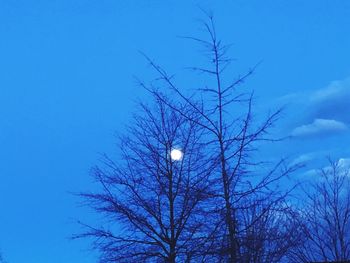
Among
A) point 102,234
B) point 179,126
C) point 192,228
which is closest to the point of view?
point 192,228

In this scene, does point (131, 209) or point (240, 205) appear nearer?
point (240, 205)

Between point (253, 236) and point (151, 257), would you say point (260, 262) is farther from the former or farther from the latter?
point (151, 257)

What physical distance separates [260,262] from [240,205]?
3.14ft

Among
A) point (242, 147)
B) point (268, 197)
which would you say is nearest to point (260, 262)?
point (268, 197)

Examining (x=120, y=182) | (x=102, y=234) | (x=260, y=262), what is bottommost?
(x=260, y=262)

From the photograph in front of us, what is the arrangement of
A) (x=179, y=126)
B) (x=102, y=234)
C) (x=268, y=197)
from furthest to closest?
(x=179, y=126)
(x=102, y=234)
(x=268, y=197)

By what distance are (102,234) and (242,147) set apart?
9.61 feet

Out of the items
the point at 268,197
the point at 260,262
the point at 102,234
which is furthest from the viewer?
the point at 102,234

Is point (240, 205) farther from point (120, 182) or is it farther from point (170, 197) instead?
point (120, 182)

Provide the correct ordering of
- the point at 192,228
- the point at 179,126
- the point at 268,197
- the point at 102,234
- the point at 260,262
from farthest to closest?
the point at 179,126 → the point at 102,234 → the point at 192,228 → the point at 260,262 → the point at 268,197

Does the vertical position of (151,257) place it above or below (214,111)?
below

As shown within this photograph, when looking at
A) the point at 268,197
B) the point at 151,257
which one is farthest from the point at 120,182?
the point at 268,197

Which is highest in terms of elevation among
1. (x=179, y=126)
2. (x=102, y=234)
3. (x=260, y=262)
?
(x=179, y=126)

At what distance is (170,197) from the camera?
26.1ft
